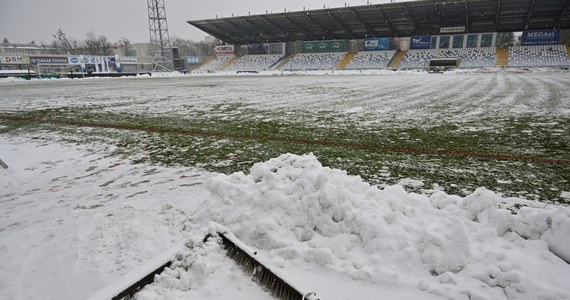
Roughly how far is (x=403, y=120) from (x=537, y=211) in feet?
18.8

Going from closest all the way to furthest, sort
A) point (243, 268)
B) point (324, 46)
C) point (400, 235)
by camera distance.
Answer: point (243, 268) → point (400, 235) → point (324, 46)

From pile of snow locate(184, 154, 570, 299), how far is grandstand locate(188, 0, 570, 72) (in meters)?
47.6

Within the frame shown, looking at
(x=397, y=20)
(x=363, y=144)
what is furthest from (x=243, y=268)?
(x=397, y=20)

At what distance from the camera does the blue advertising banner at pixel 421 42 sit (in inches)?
2024

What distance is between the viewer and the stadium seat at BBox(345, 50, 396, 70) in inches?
2037

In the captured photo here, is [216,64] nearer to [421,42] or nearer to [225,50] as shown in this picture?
[225,50]

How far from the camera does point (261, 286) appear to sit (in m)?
2.18

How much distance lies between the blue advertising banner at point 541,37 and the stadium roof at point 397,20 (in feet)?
3.58

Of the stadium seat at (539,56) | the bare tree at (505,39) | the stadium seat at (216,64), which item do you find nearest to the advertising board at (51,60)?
the stadium seat at (216,64)

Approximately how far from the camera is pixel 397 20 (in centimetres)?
4912

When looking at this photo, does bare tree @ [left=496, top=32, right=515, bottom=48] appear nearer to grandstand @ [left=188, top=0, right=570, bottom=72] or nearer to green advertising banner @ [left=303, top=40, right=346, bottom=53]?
grandstand @ [left=188, top=0, right=570, bottom=72]

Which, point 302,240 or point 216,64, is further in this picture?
point 216,64

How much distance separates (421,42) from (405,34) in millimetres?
3537

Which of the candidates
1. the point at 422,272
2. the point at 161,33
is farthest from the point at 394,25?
the point at 422,272
